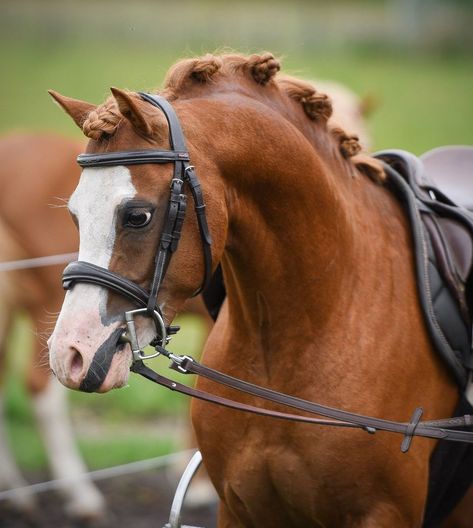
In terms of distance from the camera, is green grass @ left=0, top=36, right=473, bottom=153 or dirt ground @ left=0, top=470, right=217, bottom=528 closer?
dirt ground @ left=0, top=470, right=217, bottom=528

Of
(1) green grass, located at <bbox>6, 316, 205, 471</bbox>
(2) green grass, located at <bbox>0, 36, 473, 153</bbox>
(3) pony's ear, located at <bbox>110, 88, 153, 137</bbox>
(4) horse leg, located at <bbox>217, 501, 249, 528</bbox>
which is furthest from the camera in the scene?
(2) green grass, located at <bbox>0, 36, 473, 153</bbox>

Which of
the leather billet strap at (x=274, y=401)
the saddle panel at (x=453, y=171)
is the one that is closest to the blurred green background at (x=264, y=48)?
the saddle panel at (x=453, y=171)

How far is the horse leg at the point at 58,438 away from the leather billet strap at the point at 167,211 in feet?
10.3

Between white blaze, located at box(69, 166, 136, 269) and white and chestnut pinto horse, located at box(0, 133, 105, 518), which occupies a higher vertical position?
white blaze, located at box(69, 166, 136, 269)

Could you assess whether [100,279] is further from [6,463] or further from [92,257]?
[6,463]

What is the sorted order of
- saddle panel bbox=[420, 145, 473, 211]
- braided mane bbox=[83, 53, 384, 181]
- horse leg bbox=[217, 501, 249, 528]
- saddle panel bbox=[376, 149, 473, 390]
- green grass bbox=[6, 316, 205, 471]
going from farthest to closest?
green grass bbox=[6, 316, 205, 471]
saddle panel bbox=[420, 145, 473, 211]
horse leg bbox=[217, 501, 249, 528]
saddle panel bbox=[376, 149, 473, 390]
braided mane bbox=[83, 53, 384, 181]

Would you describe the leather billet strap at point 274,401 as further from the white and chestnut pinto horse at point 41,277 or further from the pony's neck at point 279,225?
the white and chestnut pinto horse at point 41,277

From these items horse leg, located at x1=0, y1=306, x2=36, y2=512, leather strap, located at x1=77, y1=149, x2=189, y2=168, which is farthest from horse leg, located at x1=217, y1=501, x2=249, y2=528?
horse leg, located at x1=0, y1=306, x2=36, y2=512

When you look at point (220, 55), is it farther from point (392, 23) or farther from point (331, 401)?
point (392, 23)

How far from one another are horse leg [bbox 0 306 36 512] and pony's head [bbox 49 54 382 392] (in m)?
3.25

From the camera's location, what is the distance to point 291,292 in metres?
2.92

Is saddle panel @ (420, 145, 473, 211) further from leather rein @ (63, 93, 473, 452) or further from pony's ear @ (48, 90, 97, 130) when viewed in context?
pony's ear @ (48, 90, 97, 130)

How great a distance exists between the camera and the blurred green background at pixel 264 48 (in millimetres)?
20547

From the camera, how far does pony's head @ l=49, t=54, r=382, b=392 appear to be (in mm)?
2461
